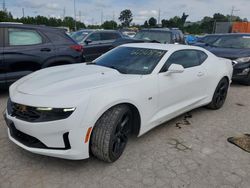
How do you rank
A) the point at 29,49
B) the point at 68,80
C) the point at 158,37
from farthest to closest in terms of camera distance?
the point at 158,37 < the point at 29,49 < the point at 68,80

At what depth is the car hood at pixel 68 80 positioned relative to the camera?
107 inches

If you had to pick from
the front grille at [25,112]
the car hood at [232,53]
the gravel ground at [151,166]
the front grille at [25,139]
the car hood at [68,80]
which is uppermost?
the car hood at [232,53]

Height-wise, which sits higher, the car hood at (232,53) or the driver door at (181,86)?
the car hood at (232,53)

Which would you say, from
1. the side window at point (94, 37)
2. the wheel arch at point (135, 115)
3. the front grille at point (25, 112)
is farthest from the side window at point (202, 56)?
the side window at point (94, 37)

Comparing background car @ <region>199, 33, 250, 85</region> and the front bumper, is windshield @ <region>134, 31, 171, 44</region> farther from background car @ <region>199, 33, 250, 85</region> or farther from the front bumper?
the front bumper

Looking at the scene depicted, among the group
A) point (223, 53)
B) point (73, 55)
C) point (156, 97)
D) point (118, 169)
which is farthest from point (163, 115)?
point (223, 53)

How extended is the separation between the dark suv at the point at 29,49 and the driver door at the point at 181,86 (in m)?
2.94

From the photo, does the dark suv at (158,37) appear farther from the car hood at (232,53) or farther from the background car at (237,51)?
the car hood at (232,53)

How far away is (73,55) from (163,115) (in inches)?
128

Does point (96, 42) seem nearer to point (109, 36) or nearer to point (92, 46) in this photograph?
point (92, 46)

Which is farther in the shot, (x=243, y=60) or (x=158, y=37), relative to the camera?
(x=158, y=37)

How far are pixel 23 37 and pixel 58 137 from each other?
3.59m

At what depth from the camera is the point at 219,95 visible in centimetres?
499

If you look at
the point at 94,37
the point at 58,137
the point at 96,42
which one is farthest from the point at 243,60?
the point at 58,137
